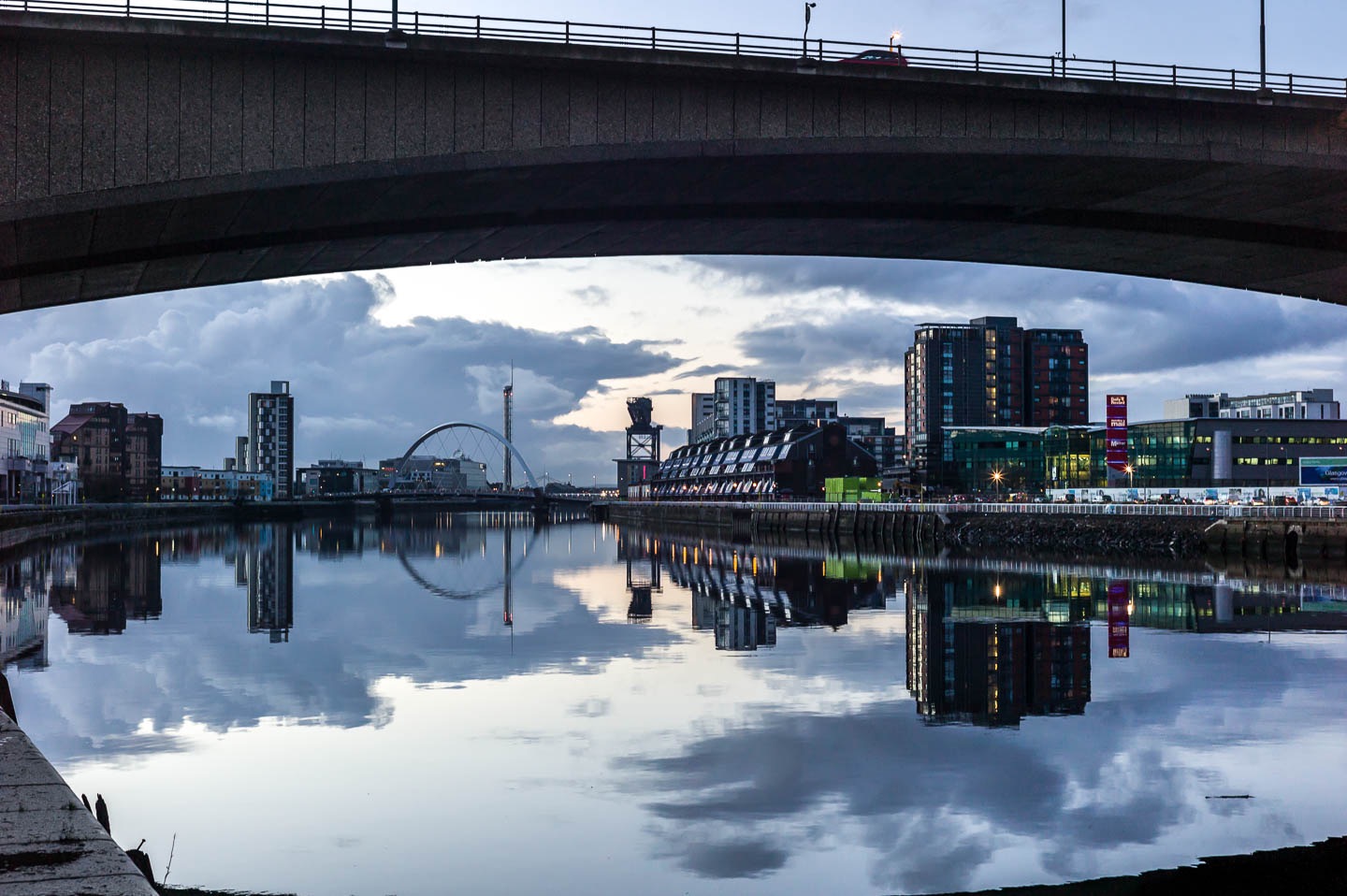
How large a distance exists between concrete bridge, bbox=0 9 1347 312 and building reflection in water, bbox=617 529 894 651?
1399 cm

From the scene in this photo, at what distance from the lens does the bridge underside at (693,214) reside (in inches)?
1187

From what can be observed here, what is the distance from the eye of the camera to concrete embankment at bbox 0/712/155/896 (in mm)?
9258

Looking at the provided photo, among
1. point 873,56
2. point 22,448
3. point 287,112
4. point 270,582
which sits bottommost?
point 270,582

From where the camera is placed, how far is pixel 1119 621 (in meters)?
40.2

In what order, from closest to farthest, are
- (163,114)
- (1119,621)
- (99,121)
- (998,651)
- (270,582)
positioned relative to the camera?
(99,121), (163,114), (998,651), (1119,621), (270,582)

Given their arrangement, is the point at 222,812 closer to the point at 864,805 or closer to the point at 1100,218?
the point at 864,805

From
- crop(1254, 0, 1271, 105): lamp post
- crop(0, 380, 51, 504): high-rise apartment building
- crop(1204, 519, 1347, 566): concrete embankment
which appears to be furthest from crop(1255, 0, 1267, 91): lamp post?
crop(0, 380, 51, 504): high-rise apartment building

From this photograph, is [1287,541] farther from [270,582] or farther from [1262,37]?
[270,582]

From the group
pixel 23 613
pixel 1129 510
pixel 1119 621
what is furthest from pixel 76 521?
pixel 1119 621

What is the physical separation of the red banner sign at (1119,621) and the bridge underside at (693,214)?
13644 millimetres

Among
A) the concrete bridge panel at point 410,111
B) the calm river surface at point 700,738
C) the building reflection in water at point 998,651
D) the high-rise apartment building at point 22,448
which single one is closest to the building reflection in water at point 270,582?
the calm river surface at point 700,738

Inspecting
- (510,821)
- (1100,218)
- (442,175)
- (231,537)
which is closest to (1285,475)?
(1100,218)

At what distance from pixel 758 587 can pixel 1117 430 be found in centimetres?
8004

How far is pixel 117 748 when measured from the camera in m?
21.5
